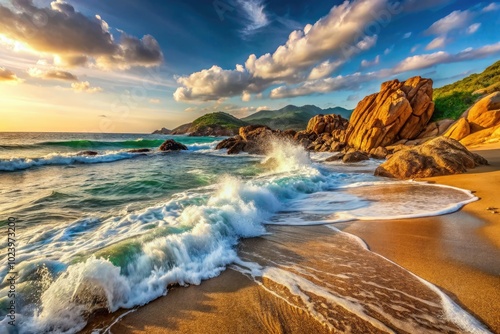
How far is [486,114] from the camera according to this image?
19.7 metres

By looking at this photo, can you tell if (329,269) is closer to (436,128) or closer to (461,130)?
(461,130)

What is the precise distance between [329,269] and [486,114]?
82.0 feet

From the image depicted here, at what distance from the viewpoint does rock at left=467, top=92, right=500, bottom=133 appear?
63.1 ft

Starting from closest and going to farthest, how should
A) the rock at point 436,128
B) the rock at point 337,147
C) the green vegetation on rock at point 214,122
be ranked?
1. the rock at point 436,128
2. the rock at point 337,147
3. the green vegetation on rock at point 214,122

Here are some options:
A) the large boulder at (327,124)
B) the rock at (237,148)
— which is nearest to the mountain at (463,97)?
the large boulder at (327,124)

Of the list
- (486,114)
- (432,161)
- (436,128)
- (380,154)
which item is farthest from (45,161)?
(486,114)

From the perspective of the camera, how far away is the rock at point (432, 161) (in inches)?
440

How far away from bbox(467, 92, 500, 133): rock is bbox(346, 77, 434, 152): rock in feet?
14.6

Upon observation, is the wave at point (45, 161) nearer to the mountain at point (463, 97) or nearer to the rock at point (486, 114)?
the rock at point (486, 114)

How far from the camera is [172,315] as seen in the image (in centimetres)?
296

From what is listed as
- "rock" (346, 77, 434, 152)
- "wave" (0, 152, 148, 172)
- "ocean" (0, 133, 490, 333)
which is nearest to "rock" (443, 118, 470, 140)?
"rock" (346, 77, 434, 152)

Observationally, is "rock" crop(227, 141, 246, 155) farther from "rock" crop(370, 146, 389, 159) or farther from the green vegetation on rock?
the green vegetation on rock

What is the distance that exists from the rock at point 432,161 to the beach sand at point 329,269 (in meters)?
5.55

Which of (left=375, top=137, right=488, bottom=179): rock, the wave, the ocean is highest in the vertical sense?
(left=375, top=137, right=488, bottom=179): rock
